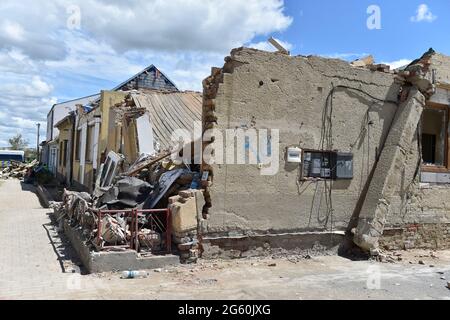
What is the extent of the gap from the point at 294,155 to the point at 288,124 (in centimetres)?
58

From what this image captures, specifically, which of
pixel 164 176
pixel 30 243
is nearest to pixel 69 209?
pixel 30 243

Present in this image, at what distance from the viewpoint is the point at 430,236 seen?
10.0 meters

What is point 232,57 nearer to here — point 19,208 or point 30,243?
point 30,243

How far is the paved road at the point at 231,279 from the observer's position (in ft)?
19.7

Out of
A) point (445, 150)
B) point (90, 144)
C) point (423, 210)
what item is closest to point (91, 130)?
point (90, 144)

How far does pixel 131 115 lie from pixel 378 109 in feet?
22.6

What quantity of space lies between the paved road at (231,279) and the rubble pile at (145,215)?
51 centimetres

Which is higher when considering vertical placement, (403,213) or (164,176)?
(164,176)

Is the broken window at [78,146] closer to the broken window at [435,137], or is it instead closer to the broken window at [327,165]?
the broken window at [327,165]

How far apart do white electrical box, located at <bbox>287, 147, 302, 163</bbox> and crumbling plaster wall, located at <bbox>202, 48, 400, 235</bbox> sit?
0.37ft

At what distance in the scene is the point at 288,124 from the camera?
327 inches

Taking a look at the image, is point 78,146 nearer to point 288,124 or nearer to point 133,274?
point 288,124

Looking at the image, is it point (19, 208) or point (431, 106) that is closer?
point (431, 106)

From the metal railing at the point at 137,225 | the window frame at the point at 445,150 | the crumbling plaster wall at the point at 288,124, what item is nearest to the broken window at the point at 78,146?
the metal railing at the point at 137,225
